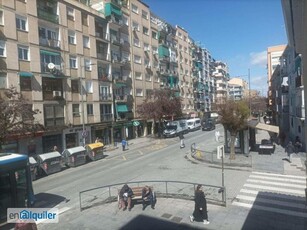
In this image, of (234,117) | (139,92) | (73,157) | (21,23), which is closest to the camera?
(234,117)

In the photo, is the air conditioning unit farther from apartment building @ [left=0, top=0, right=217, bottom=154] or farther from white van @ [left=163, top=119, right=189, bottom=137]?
white van @ [left=163, top=119, right=189, bottom=137]

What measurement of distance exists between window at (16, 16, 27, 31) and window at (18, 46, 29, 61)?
1.85m

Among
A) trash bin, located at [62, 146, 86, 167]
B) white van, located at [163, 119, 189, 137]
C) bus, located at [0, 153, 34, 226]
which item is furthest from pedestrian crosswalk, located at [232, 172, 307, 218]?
white van, located at [163, 119, 189, 137]

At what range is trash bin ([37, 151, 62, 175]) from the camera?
70.8 ft

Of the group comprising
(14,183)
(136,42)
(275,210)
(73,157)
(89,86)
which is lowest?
(275,210)

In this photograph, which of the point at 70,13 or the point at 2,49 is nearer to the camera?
the point at 2,49

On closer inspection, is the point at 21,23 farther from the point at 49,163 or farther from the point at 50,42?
the point at 49,163

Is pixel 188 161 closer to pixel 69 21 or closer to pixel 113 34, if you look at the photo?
pixel 69 21

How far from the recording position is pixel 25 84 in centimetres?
2747

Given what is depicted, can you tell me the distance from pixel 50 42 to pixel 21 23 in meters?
3.66

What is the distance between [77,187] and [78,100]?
17712 millimetres

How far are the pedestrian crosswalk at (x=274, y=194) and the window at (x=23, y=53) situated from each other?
22.7 metres

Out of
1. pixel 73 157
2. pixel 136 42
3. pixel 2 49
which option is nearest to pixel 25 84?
pixel 2 49

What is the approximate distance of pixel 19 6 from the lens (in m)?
27.1
